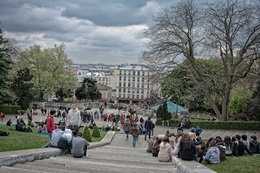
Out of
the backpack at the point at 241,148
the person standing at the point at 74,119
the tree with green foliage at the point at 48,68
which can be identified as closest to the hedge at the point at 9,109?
the tree with green foliage at the point at 48,68

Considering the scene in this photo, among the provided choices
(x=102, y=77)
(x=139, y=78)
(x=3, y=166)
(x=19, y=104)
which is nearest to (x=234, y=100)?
(x=19, y=104)

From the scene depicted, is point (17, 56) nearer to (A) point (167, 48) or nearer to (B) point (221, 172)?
(A) point (167, 48)

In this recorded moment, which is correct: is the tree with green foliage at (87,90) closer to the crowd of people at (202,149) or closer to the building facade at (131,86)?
the building facade at (131,86)

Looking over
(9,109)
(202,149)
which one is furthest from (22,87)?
(202,149)

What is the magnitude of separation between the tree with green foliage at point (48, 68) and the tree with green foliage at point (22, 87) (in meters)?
8.16

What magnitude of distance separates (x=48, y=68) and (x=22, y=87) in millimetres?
12187

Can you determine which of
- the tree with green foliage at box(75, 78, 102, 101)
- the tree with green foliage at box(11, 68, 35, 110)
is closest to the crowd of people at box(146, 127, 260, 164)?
the tree with green foliage at box(11, 68, 35, 110)

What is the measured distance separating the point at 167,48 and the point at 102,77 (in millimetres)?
125492

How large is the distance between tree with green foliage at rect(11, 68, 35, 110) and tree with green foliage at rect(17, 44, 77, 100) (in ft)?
26.8

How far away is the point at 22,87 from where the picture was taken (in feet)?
135

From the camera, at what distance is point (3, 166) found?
6.83m

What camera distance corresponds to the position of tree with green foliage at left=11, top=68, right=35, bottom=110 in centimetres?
4031

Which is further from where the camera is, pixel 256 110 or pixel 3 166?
pixel 256 110

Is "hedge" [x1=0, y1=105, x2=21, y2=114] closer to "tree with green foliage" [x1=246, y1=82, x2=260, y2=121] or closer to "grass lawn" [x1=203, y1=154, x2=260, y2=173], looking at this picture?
"tree with green foliage" [x1=246, y1=82, x2=260, y2=121]
